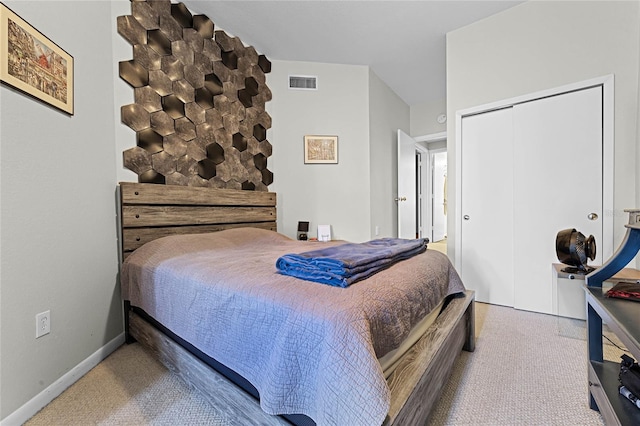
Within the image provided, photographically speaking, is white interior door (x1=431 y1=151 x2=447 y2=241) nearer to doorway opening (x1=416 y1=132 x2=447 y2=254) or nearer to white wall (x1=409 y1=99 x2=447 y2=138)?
doorway opening (x1=416 y1=132 x2=447 y2=254)

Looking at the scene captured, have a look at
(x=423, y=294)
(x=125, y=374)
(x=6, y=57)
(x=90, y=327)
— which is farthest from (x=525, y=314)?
(x=6, y=57)

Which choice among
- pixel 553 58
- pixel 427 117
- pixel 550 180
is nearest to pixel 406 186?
pixel 427 117

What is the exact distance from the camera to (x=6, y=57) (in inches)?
48.2

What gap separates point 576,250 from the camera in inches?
72.9

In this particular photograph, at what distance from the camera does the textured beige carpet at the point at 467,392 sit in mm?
1265

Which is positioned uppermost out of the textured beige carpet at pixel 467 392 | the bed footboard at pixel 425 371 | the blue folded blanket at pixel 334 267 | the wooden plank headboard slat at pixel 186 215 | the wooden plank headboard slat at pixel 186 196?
the wooden plank headboard slat at pixel 186 196

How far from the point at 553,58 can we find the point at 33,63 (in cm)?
361

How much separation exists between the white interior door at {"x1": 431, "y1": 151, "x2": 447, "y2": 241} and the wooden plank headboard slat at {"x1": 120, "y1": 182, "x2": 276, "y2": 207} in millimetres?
4326

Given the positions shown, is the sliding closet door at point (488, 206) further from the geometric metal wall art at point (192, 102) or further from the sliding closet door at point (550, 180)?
the geometric metal wall art at point (192, 102)

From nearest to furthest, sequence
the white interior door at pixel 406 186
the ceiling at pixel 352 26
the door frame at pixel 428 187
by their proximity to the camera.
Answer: the ceiling at pixel 352 26
the white interior door at pixel 406 186
the door frame at pixel 428 187

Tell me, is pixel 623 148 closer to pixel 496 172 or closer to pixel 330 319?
pixel 496 172

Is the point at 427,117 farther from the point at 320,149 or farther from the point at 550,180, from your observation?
the point at 550,180

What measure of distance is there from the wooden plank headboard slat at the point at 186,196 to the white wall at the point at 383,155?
5.07ft

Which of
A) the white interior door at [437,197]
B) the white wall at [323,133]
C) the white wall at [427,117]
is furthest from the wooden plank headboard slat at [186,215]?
the white interior door at [437,197]
